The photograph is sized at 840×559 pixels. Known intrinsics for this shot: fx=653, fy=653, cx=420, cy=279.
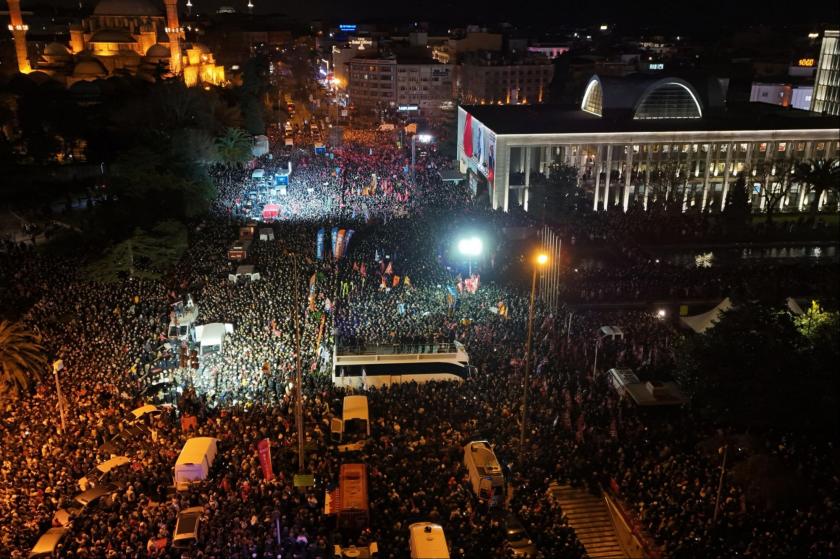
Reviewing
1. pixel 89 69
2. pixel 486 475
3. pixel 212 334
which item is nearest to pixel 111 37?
pixel 89 69

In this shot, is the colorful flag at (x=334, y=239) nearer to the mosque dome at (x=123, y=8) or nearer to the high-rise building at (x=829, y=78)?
the high-rise building at (x=829, y=78)

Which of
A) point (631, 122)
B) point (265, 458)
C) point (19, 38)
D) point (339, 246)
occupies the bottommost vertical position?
point (265, 458)

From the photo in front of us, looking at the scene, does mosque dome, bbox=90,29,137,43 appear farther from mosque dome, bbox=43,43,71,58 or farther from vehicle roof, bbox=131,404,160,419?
vehicle roof, bbox=131,404,160,419

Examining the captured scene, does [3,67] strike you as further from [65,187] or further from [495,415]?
[495,415]

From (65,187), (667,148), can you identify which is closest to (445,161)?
(667,148)

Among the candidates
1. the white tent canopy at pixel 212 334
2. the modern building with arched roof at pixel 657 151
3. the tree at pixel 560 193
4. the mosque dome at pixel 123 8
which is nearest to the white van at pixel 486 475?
the white tent canopy at pixel 212 334

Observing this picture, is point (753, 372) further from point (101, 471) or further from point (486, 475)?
point (101, 471)
